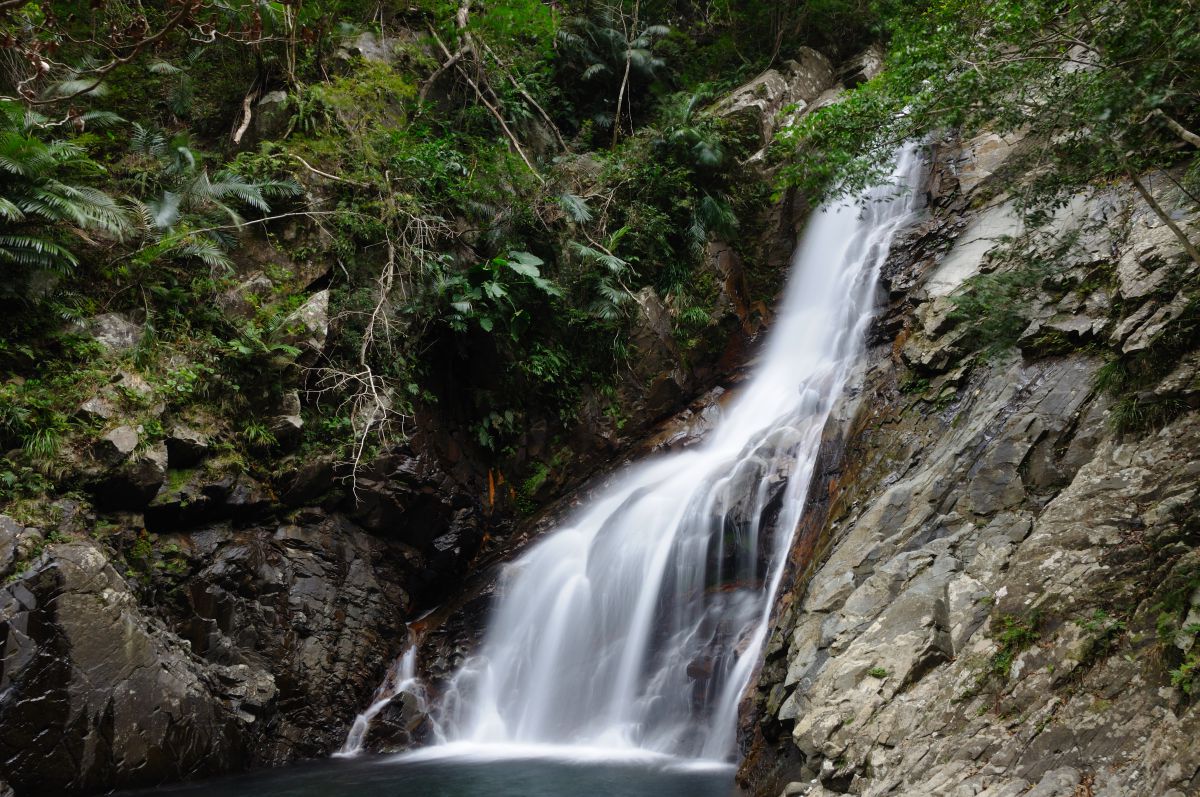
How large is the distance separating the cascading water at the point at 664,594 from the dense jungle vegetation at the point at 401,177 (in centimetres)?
205

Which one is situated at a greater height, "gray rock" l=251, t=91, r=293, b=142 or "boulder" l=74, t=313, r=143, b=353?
"gray rock" l=251, t=91, r=293, b=142

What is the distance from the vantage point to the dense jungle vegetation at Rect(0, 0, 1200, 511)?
5879mm

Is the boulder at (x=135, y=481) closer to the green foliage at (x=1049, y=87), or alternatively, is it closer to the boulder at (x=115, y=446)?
the boulder at (x=115, y=446)

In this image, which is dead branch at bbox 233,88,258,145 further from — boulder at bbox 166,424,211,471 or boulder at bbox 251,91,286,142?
boulder at bbox 166,424,211,471

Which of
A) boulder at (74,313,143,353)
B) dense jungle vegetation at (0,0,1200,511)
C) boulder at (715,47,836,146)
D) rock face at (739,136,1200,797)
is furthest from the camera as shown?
boulder at (715,47,836,146)

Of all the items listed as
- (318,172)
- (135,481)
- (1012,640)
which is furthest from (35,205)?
(1012,640)

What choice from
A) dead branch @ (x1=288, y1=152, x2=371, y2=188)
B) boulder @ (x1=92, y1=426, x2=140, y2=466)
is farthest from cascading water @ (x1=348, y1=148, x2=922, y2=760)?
dead branch @ (x1=288, y1=152, x2=371, y2=188)

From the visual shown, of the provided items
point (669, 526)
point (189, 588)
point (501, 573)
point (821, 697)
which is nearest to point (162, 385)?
point (189, 588)

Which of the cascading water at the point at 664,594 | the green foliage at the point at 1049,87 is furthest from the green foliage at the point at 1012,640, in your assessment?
the cascading water at the point at 664,594

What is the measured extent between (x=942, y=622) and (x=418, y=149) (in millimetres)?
10649

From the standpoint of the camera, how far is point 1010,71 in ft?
17.9

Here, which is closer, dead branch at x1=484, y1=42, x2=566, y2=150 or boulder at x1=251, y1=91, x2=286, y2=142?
boulder at x1=251, y1=91, x2=286, y2=142

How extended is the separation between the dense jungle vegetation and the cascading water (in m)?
2.05

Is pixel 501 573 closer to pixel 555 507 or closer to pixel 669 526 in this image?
pixel 555 507
